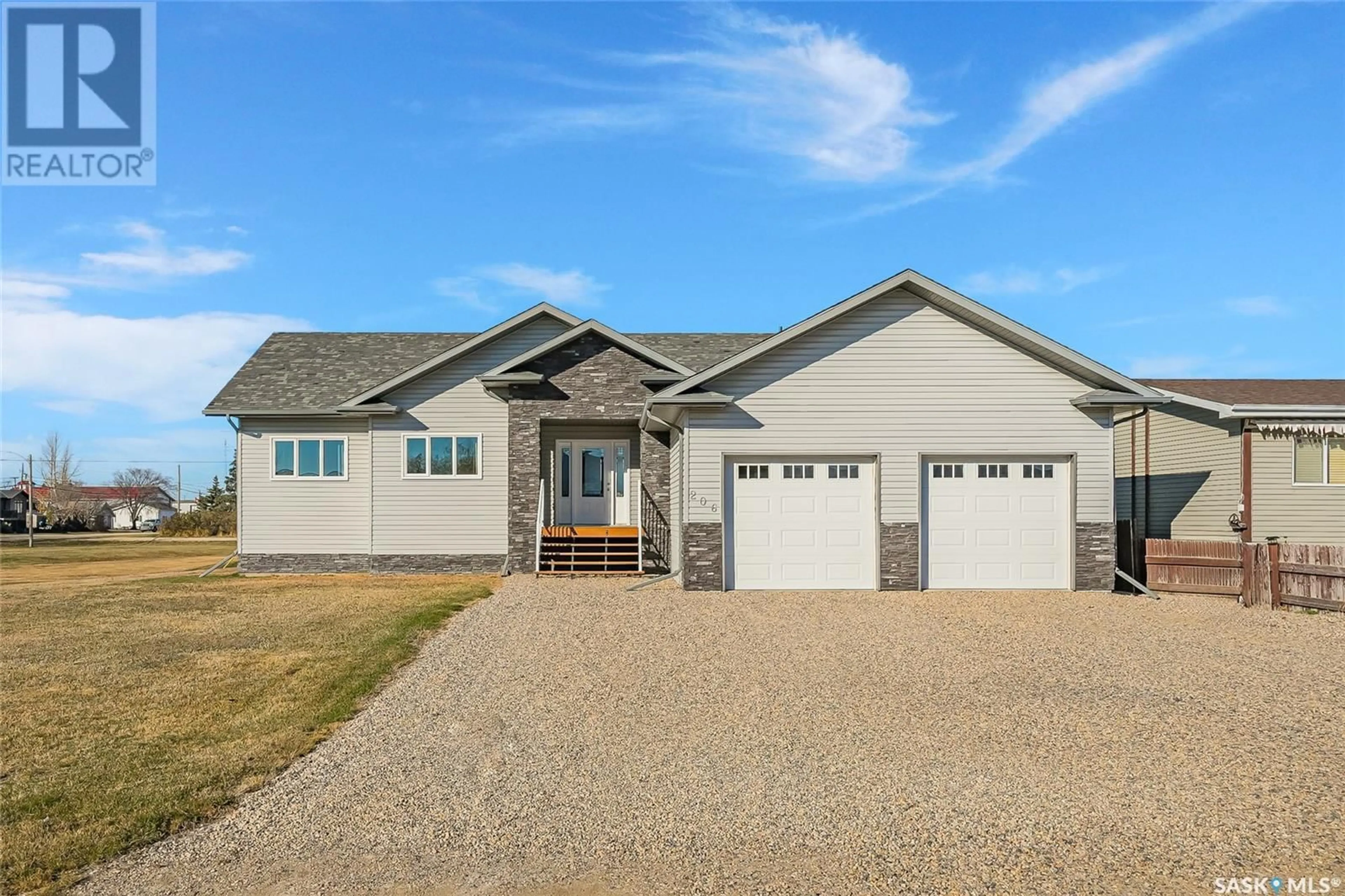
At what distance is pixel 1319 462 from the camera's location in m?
20.2

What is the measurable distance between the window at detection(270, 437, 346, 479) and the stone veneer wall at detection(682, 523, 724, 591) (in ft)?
30.8

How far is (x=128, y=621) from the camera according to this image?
14055mm

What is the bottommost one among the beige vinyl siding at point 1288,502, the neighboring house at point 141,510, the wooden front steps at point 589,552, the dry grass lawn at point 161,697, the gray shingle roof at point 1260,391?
the neighboring house at point 141,510

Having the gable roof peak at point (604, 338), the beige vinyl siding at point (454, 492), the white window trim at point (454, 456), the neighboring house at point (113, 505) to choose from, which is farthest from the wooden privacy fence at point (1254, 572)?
the neighboring house at point (113, 505)

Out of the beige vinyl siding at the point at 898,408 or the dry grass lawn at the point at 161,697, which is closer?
the dry grass lawn at the point at 161,697

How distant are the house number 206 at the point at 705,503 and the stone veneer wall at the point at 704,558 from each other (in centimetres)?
26

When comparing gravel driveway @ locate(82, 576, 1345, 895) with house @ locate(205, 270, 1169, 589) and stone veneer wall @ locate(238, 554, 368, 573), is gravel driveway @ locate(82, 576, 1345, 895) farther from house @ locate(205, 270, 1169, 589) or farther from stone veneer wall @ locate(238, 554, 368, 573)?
stone veneer wall @ locate(238, 554, 368, 573)

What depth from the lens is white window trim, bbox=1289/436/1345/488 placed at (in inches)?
791

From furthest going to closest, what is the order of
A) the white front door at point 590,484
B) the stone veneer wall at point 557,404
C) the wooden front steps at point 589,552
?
the white front door at point 590,484, the stone veneer wall at point 557,404, the wooden front steps at point 589,552

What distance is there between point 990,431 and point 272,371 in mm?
16780

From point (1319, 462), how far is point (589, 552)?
622 inches

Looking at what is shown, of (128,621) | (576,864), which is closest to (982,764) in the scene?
(576,864)

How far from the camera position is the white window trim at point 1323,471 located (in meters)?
20.1

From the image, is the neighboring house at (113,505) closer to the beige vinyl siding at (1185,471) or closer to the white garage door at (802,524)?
the white garage door at (802,524)
